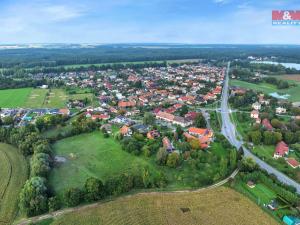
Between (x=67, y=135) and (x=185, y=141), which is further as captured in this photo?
(x=67, y=135)

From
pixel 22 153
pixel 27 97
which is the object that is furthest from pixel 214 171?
pixel 27 97

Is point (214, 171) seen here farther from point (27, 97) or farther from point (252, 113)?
point (27, 97)

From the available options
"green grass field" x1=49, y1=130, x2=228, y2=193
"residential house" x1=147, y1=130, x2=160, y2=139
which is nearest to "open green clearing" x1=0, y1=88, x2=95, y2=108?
"green grass field" x1=49, y1=130, x2=228, y2=193

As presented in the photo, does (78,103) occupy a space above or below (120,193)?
above

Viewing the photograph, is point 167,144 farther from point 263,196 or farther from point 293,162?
point 293,162

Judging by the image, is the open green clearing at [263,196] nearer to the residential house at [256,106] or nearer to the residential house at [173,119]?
the residential house at [173,119]

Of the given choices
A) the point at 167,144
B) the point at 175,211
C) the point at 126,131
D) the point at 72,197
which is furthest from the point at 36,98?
the point at 175,211

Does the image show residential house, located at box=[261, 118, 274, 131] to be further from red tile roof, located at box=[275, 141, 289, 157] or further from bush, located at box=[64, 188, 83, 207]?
bush, located at box=[64, 188, 83, 207]
